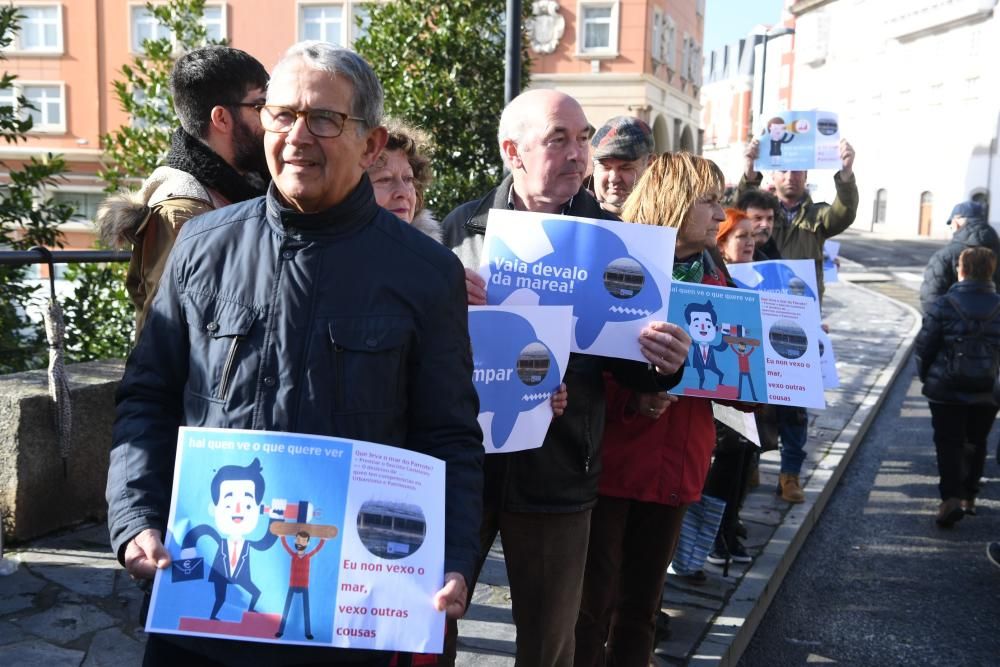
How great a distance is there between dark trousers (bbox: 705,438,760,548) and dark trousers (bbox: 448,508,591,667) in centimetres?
232

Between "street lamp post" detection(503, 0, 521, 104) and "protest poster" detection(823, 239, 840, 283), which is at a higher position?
"street lamp post" detection(503, 0, 521, 104)

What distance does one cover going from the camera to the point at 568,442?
304cm

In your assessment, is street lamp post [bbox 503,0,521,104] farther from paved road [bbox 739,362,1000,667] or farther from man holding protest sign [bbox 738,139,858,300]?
paved road [bbox 739,362,1000,667]

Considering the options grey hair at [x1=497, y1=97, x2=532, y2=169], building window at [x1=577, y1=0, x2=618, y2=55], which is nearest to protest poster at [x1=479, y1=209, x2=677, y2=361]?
grey hair at [x1=497, y1=97, x2=532, y2=169]

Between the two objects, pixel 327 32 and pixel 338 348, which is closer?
pixel 338 348

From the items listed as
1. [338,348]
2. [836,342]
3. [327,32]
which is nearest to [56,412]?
[338,348]

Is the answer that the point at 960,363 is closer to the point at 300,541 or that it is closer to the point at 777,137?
the point at 777,137

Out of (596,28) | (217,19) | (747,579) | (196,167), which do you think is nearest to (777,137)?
(747,579)

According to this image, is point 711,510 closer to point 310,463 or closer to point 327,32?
point 310,463

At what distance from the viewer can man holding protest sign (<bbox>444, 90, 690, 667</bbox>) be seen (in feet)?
9.76

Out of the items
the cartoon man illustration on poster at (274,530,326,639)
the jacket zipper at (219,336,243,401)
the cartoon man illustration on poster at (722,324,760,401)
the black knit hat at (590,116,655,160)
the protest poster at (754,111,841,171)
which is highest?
the protest poster at (754,111,841,171)

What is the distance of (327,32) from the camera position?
3647 cm

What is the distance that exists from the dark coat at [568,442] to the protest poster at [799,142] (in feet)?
12.9

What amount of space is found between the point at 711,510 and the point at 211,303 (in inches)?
124
